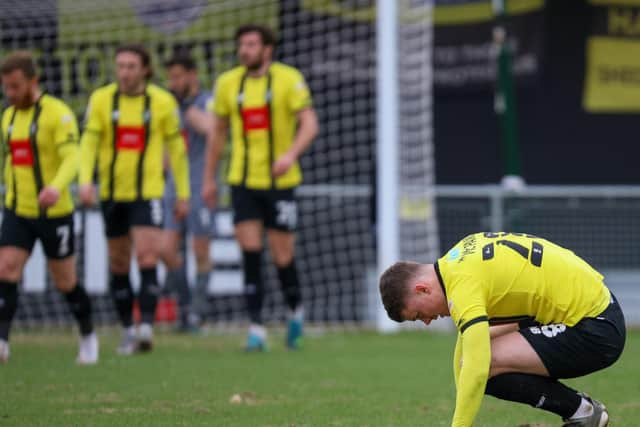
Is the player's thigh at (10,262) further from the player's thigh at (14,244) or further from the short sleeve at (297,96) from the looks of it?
the short sleeve at (297,96)

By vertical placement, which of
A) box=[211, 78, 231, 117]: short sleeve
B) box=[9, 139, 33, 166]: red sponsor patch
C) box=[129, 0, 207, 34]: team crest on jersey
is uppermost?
box=[129, 0, 207, 34]: team crest on jersey

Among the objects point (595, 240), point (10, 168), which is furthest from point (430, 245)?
point (10, 168)

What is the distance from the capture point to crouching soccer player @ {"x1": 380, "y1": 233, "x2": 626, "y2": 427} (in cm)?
524

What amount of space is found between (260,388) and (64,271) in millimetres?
2154

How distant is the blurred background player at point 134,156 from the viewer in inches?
382

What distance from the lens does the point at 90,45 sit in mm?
12977

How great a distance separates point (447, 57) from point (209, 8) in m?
2.68

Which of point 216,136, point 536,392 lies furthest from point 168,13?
point 536,392

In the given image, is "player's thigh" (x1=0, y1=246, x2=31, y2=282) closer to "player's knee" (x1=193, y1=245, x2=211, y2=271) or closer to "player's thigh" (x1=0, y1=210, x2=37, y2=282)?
"player's thigh" (x1=0, y1=210, x2=37, y2=282)

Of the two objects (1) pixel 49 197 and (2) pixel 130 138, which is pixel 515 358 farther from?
(2) pixel 130 138

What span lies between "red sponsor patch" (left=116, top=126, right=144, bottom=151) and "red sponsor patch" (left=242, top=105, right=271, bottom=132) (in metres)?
0.91

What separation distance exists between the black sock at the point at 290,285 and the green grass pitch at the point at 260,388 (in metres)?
0.42

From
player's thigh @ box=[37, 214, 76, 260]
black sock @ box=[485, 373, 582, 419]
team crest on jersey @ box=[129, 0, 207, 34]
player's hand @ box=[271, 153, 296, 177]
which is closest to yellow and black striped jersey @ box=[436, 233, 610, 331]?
black sock @ box=[485, 373, 582, 419]

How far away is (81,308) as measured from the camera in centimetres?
915
